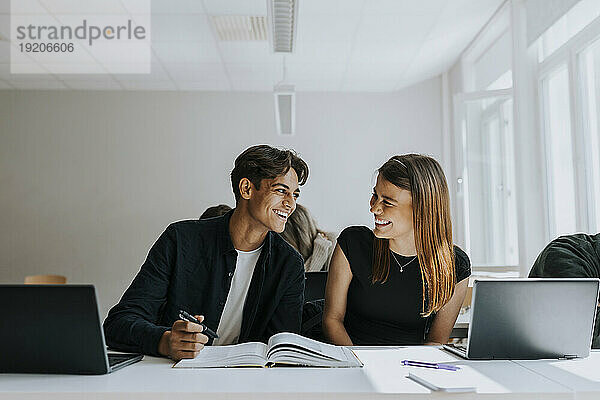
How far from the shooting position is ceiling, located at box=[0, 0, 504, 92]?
4.43 metres

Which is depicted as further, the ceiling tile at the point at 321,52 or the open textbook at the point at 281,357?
the ceiling tile at the point at 321,52

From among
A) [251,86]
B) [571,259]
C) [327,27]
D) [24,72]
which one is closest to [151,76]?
[251,86]

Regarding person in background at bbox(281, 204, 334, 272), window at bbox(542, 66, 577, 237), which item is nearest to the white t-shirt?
person in background at bbox(281, 204, 334, 272)

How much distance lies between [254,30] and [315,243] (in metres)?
2.14

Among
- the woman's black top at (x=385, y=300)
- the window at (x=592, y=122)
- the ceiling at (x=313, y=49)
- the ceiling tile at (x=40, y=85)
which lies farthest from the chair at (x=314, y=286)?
the ceiling tile at (x=40, y=85)

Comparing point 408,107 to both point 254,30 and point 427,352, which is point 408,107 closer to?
point 254,30

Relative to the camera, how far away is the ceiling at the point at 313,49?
4.43 m

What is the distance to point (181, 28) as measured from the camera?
4734mm

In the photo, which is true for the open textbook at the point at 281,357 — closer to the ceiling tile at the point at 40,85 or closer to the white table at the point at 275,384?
the white table at the point at 275,384

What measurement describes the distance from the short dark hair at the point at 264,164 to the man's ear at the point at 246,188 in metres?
0.01

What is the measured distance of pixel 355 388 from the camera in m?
1.18

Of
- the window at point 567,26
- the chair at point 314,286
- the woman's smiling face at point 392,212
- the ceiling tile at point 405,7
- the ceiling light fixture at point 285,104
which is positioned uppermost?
the ceiling tile at point 405,7

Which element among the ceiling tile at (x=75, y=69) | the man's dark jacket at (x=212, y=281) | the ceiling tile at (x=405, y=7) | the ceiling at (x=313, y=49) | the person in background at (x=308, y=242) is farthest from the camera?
the ceiling tile at (x=75, y=69)

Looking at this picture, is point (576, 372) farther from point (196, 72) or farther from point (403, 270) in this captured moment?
point (196, 72)
